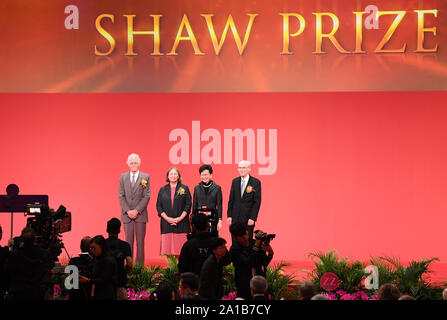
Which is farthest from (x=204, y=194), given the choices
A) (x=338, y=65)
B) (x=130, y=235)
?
(x=338, y=65)

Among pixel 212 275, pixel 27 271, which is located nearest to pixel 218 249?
pixel 212 275

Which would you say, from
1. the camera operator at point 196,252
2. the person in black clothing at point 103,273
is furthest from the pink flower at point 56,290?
the camera operator at point 196,252

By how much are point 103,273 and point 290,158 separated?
17.6 feet

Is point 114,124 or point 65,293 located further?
point 114,124

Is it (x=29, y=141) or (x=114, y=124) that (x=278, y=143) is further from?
(x=29, y=141)

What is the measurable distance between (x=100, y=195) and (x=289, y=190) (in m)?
2.68

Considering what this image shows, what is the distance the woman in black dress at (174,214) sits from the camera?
916cm

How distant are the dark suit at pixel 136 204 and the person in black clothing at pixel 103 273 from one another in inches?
135

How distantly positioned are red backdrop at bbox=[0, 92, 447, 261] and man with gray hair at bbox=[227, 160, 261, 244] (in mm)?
1464

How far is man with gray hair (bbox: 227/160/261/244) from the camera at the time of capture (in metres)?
9.17

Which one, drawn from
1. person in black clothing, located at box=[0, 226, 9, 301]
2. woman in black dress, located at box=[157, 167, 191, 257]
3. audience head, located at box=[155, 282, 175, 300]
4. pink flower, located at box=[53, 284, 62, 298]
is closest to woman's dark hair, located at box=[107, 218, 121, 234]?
person in black clothing, located at box=[0, 226, 9, 301]

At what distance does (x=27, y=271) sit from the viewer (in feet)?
20.1

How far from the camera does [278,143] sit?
10789mm

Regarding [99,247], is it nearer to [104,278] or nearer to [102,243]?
[102,243]
